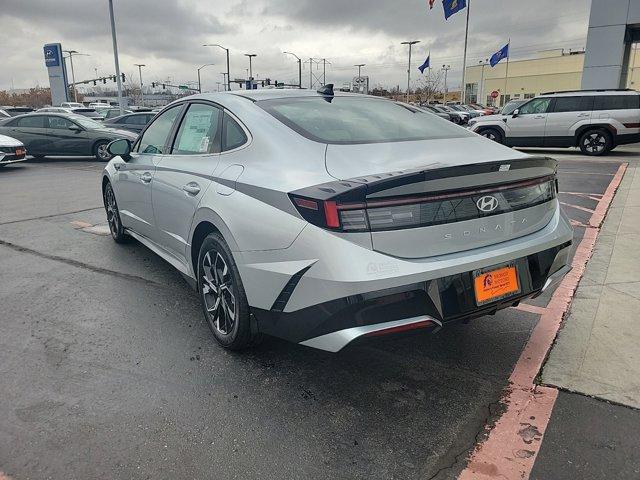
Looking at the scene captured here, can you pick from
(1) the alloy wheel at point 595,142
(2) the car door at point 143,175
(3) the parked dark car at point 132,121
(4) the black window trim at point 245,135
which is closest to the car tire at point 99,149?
(3) the parked dark car at point 132,121

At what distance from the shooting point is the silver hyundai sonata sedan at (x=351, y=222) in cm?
233

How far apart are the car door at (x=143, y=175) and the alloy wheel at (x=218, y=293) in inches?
46.6

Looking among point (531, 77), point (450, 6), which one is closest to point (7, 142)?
point (450, 6)

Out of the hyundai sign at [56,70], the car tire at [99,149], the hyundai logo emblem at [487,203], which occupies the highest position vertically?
→ the hyundai sign at [56,70]

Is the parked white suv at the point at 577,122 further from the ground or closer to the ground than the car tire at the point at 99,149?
further from the ground

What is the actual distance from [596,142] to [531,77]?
2882 inches

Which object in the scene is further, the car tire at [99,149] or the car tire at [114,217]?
the car tire at [99,149]

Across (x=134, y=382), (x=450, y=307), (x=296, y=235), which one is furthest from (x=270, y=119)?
(x=134, y=382)

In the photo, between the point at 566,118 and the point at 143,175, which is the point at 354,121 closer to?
the point at 143,175

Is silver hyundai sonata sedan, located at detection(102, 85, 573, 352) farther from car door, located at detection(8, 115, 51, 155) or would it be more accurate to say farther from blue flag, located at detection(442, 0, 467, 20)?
blue flag, located at detection(442, 0, 467, 20)

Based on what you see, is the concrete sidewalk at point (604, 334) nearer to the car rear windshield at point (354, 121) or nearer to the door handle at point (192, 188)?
the car rear windshield at point (354, 121)

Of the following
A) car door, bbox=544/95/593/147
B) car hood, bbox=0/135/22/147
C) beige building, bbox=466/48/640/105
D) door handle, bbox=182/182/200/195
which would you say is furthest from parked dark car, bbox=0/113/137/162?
beige building, bbox=466/48/640/105

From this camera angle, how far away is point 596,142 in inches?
570

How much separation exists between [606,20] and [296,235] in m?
21.3
